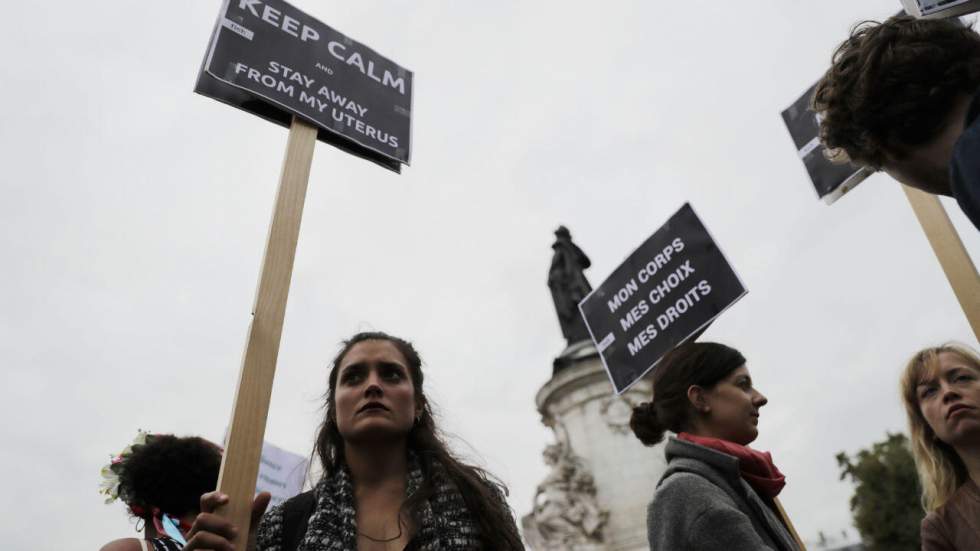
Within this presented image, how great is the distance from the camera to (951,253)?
9.91 ft

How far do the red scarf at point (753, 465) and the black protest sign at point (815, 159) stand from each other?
76.8 inches

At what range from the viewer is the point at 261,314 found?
6.53ft

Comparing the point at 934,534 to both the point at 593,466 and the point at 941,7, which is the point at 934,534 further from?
the point at 593,466

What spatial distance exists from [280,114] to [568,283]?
10.6m

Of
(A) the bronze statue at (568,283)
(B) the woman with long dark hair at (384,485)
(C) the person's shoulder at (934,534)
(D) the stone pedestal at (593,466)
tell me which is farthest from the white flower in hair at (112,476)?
(A) the bronze statue at (568,283)

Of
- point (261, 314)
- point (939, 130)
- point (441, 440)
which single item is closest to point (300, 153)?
point (261, 314)

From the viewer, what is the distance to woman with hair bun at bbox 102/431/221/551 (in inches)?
111

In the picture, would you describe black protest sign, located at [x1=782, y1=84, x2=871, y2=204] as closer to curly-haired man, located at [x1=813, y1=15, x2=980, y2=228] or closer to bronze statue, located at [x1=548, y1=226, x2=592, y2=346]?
curly-haired man, located at [x1=813, y1=15, x2=980, y2=228]

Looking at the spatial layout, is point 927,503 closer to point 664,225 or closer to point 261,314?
A: point 664,225

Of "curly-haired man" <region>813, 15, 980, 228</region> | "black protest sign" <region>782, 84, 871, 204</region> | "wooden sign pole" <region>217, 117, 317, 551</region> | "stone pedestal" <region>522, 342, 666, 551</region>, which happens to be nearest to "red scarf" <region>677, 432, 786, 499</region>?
"curly-haired man" <region>813, 15, 980, 228</region>

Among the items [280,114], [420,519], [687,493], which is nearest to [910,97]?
[687,493]

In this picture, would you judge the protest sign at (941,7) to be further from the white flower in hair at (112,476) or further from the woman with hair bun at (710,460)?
the white flower in hair at (112,476)

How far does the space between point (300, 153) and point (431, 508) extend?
1383 millimetres

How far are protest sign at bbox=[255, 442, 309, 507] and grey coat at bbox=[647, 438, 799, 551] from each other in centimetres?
363
